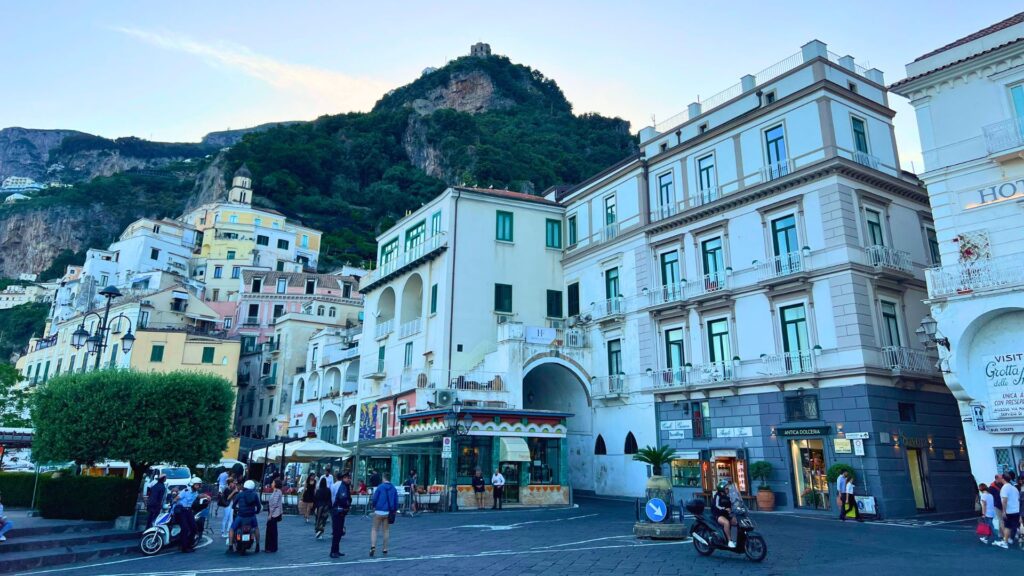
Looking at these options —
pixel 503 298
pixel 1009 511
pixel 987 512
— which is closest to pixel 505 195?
pixel 503 298

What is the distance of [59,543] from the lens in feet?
45.6

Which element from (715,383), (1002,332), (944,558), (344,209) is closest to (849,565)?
(944,558)

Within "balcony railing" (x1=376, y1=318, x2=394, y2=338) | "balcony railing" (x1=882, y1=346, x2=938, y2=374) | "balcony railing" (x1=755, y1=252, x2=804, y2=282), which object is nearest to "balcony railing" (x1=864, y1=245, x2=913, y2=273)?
"balcony railing" (x1=755, y1=252, x2=804, y2=282)

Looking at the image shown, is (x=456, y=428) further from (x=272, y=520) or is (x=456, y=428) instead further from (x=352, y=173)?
(x=352, y=173)

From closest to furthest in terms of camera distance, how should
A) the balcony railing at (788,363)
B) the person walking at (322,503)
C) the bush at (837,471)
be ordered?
the person walking at (322,503)
the bush at (837,471)
the balcony railing at (788,363)

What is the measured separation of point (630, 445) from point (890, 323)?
1118cm

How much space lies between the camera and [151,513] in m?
15.0

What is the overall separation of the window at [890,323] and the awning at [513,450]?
1334 centimetres

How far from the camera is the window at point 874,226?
76.5 feet

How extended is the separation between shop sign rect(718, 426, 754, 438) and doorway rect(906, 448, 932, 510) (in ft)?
16.0

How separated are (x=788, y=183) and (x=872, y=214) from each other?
3.13 meters

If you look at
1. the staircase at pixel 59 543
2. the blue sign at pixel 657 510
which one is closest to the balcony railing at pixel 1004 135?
the blue sign at pixel 657 510

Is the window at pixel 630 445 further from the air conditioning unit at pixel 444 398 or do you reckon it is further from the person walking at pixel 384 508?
the person walking at pixel 384 508

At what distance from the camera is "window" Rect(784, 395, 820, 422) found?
72.6ft
